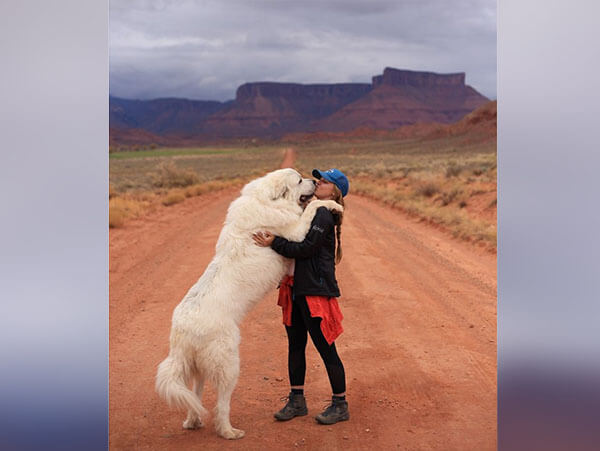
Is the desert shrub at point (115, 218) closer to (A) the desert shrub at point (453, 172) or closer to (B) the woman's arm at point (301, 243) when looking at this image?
(B) the woman's arm at point (301, 243)

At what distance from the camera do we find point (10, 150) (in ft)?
13.2

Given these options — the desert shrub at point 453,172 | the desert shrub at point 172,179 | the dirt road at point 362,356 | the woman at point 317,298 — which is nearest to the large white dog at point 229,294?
the woman at point 317,298

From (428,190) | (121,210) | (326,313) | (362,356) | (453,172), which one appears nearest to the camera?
(326,313)

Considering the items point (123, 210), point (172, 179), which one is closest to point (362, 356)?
point (123, 210)

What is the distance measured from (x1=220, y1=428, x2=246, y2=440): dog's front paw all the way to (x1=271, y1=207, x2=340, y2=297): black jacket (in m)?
1.16

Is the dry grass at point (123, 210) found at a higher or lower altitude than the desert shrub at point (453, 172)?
lower

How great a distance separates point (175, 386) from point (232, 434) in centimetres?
69

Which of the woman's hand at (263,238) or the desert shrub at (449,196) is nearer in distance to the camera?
the woman's hand at (263,238)

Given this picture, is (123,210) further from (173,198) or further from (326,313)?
(326,313)

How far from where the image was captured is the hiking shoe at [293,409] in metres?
5.71

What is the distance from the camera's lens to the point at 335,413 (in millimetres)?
5605

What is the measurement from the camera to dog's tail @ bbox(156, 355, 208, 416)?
482 centimetres

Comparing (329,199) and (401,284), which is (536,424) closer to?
(329,199)

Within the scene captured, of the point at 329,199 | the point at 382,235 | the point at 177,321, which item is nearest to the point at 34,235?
the point at 177,321
